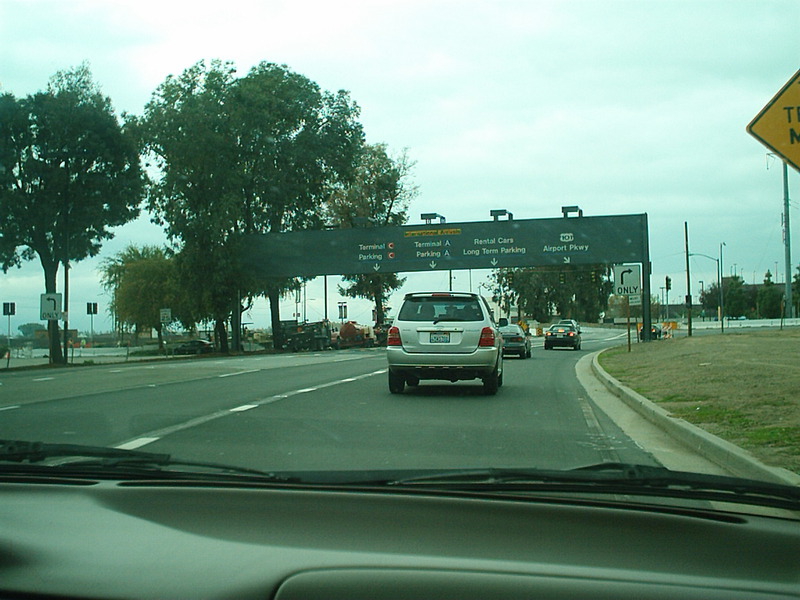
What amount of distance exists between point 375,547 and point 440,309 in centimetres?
1311

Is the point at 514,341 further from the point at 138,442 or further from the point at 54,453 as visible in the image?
the point at 54,453

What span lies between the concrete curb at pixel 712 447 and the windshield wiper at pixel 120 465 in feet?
14.6

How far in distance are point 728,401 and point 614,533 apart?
10.8 meters

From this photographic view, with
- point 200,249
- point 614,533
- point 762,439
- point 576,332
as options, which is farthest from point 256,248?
point 614,533

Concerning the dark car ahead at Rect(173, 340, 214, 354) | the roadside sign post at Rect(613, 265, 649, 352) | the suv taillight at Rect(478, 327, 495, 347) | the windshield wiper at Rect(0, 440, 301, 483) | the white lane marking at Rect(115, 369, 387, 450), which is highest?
the roadside sign post at Rect(613, 265, 649, 352)

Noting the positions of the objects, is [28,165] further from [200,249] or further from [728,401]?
[728,401]

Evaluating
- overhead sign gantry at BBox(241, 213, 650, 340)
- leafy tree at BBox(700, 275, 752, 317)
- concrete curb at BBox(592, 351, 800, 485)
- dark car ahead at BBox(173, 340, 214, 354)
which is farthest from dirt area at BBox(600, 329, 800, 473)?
leafy tree at BBox(700, 275, 752, 317)

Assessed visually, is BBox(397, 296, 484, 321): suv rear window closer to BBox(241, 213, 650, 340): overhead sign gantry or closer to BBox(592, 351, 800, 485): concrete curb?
BBox(592, 351, 800, 485): concrete curb

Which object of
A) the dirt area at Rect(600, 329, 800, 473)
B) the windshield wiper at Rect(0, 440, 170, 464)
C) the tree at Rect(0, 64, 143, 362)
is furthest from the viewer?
the tree at Rect(0, 64, 143, 362)

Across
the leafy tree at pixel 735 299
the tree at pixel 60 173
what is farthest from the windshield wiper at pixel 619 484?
the leafy tree at pixel 735 299

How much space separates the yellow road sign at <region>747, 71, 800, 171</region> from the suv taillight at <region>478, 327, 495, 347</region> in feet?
20.9

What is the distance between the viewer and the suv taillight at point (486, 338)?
1534 cm

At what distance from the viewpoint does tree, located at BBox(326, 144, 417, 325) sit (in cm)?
7606

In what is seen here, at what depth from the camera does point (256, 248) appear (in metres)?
54.2
